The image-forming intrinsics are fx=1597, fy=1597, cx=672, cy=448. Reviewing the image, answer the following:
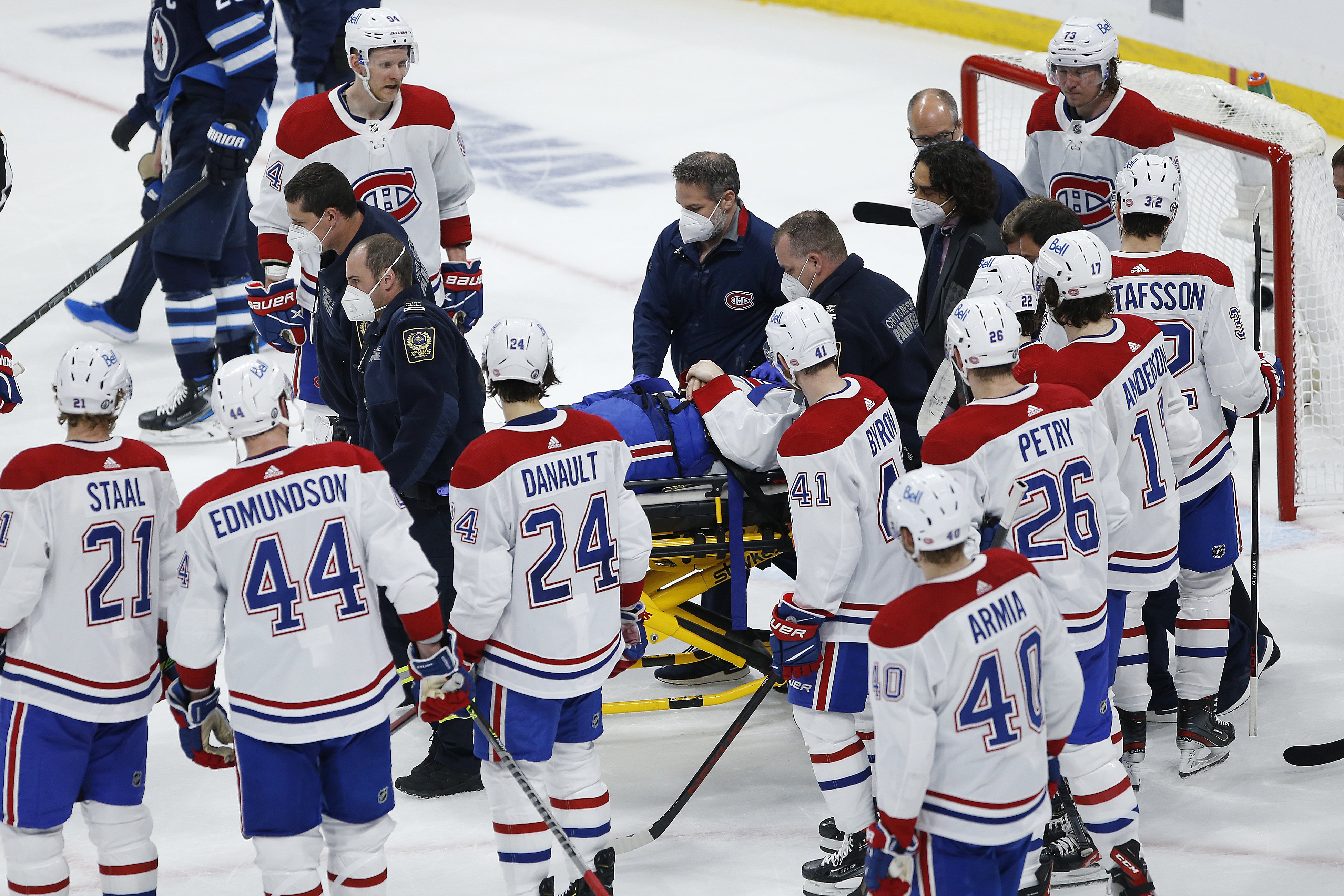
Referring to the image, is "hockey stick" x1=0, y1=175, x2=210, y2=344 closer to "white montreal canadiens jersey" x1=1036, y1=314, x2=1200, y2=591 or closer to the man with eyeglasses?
the man with eyeglasses

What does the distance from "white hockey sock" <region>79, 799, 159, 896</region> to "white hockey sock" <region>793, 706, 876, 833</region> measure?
148cm

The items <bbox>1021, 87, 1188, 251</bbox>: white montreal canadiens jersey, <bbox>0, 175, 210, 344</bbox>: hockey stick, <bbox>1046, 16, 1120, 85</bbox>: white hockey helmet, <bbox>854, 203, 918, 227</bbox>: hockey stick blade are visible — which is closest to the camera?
<bbox>1046, 16, 1120, 85</bbox>: white hockey helmet

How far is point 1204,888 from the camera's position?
149 inches

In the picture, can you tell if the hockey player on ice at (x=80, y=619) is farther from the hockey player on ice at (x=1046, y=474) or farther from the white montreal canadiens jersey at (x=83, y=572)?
the hockey player on ice at (x=1046, y=474)

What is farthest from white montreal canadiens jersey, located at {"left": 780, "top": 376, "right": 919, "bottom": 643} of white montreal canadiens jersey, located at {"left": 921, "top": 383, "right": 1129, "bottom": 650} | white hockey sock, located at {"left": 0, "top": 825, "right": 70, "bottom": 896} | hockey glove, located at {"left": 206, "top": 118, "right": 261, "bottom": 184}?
hockey glove, located at {"left": 206, "top": 118, "right": 261, "bottom": 184}

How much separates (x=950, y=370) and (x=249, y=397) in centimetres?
204

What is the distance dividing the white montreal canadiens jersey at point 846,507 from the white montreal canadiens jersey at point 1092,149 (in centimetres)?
196

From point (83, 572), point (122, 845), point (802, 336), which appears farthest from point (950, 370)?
point (122, 845)

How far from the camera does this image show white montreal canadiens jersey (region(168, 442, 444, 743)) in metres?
3.11

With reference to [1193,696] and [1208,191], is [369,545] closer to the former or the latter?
[1193,696]

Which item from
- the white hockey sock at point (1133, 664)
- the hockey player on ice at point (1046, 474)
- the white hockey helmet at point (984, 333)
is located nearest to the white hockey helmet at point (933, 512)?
the hockey player on ice at point (1046, 474)

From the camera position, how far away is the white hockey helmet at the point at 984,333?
3.39m

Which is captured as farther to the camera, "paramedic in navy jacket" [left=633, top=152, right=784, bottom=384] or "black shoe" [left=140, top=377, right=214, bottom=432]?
"black shoe" [left=140, top=377, right=214, bottom=432]

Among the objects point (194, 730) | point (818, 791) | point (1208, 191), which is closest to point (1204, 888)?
point (818, 791)
